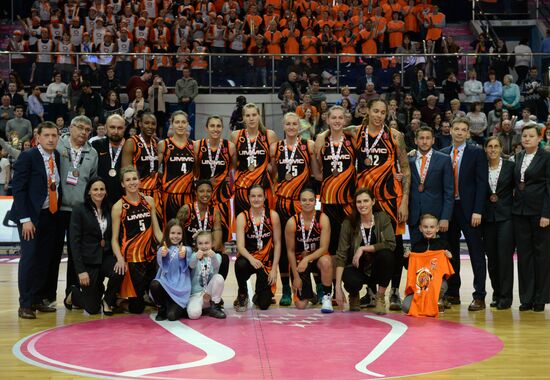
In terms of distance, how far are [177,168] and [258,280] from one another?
4.50 feet

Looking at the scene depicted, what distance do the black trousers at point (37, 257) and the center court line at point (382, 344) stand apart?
3.12 meters

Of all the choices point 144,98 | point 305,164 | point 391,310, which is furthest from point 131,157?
point 144,98

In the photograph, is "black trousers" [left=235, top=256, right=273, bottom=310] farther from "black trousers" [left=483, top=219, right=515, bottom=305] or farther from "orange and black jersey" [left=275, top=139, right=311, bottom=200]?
"black trousers" [left=483, top=219, right=515, bottom=305]

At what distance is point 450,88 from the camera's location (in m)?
16.8

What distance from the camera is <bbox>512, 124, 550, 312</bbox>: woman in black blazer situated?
877 cm

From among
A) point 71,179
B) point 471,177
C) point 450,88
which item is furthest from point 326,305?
point 450,88

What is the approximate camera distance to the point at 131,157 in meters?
8.98

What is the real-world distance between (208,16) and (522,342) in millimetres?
13467

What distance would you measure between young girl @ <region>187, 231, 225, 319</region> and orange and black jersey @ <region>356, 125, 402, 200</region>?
167 cm

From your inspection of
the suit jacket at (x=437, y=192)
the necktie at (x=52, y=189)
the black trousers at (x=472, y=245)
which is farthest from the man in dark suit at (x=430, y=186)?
the necktie at (x=52, y=189)

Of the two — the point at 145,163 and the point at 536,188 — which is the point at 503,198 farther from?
the point at 145,163

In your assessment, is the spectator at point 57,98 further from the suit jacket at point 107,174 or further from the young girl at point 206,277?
the young girl at point 206,277

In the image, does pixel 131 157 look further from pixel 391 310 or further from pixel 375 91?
pixel 375 91

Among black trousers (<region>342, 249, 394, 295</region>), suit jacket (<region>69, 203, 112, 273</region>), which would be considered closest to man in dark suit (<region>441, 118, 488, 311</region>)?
black trousers (<region>342, 249, 394, 295</region>)
